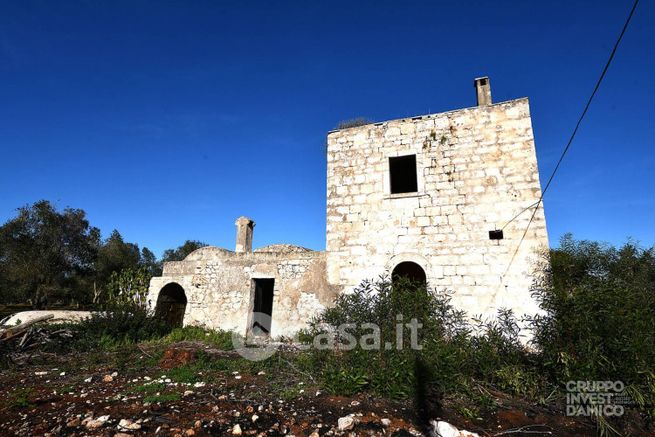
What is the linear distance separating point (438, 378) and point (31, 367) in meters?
8.17

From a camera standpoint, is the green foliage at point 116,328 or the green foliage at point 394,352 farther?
the green foliage at point 116,328

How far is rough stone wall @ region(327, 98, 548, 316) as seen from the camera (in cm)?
794

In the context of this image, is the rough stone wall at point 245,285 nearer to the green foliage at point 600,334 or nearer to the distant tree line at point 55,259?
the green foliage at point 600,334

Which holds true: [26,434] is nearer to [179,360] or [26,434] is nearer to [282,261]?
[179,360]

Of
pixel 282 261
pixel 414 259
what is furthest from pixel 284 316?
pixel 414 259

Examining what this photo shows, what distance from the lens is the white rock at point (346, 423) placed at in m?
4.16

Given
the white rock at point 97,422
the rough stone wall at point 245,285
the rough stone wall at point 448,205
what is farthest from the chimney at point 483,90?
the white rock at point 97,422

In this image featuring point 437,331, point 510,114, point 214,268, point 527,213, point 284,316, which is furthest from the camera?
point 214,268

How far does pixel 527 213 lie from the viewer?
7945mm

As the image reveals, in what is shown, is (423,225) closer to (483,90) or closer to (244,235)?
(483,90)

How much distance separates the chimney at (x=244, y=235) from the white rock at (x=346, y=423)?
7781 millimetres

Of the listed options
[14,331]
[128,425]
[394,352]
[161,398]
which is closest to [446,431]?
[394,352]

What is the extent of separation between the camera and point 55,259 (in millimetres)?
22344

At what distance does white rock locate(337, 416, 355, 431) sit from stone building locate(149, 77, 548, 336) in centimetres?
471
